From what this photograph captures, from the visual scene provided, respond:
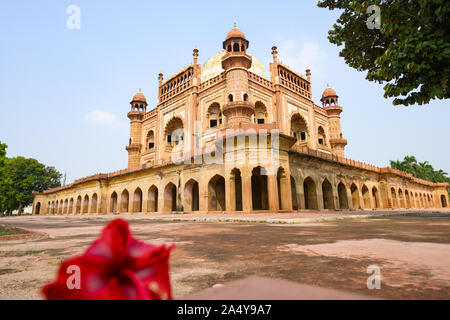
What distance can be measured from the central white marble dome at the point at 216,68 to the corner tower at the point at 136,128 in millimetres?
8141

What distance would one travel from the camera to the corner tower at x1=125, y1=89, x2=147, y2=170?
26156 millimetres

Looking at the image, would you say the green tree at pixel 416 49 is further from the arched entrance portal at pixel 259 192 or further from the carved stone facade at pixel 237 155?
the arched entrance portal at pixel 259 192

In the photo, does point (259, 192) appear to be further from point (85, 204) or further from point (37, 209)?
point (37, 209)

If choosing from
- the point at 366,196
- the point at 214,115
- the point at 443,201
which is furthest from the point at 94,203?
the point at 443,201

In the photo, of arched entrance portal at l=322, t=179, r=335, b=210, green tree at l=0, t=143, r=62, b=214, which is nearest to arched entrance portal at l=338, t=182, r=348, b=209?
arched entrance portal at l=322, t=179, r=335, b=210

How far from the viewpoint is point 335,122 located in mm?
26141

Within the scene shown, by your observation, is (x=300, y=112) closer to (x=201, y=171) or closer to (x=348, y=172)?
(x=348, y=172)

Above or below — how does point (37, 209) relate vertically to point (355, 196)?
below

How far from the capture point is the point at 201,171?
14000mm

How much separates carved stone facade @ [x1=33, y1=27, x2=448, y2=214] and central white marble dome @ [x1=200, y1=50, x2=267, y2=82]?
0.16 metres

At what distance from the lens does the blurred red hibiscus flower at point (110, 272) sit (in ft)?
1.23

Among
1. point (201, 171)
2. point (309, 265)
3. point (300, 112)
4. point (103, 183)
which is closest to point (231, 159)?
point (201, 171)

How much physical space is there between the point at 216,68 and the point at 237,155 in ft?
45.8
